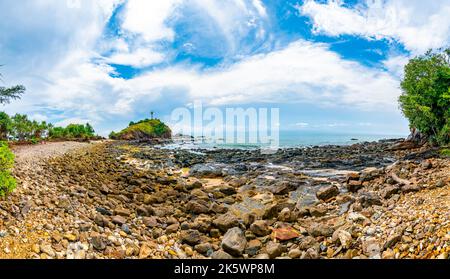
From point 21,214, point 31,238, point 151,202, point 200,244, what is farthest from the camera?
point 151,202

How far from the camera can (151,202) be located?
41.2ft

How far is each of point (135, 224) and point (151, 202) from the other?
3.11 m

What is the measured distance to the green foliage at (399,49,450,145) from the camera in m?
30.2

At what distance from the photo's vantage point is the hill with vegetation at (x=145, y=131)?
11150cm

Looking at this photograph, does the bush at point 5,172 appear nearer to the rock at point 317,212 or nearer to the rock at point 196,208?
the rock at point 196,208

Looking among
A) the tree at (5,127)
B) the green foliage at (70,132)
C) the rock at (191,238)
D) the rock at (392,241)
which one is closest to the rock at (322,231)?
the rock at (392,241)

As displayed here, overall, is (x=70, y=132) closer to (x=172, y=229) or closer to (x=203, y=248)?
(x=172, y=229)

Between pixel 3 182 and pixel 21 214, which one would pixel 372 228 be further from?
pixel 3 182

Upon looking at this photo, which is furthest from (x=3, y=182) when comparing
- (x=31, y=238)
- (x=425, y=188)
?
(x=425, y=188)

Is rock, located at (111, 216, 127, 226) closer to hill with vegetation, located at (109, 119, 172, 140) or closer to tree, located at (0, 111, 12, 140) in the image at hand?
tree, located at (0, 111, 12, 140)

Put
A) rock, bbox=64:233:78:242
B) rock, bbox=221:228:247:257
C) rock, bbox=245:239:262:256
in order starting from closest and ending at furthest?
rock, bbox=64:233:78:242 → rock, bbox=221:228:247:257 → rock, bbox=245:239:262:256

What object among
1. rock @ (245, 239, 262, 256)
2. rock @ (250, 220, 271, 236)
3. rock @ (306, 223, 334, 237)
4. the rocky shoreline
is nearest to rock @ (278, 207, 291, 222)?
the rocky shoreline

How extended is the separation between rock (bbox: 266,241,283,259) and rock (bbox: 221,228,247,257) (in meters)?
0.74

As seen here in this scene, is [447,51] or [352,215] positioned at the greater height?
[447,51]
